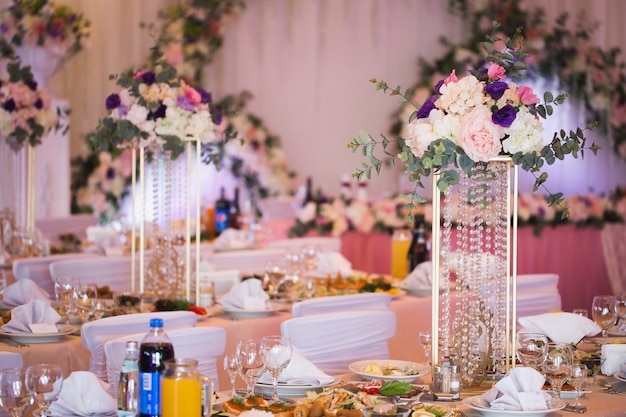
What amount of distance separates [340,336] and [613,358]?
41.5 inches

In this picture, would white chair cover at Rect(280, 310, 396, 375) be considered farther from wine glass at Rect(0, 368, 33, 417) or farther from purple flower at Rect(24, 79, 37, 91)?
purple flower at Rect(24, 79, 37, 91)

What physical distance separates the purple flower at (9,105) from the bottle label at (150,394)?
4.33 meters

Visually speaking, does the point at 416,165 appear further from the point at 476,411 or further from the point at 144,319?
the point at 144,319

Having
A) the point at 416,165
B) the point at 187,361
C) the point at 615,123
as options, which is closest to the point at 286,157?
the point at 615,123

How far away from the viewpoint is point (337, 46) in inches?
392

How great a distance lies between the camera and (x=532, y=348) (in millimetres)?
2750

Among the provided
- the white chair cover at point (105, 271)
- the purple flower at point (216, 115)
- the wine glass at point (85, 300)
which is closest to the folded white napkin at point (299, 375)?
the wine glass at point (85, 300)

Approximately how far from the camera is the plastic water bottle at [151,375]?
7.11 ft

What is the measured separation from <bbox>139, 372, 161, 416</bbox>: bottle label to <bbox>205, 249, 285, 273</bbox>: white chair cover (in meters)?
3.47

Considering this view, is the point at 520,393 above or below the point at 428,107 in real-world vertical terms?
below

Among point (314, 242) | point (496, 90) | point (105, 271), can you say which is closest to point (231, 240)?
point (314, 242)

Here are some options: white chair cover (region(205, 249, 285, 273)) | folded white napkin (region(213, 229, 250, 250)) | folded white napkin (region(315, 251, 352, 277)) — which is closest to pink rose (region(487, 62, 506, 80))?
folded white napkin (region(315, 251, 352, 277))

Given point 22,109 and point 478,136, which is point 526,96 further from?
point 22,109

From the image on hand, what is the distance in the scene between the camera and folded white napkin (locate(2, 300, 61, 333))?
3.62 metres
